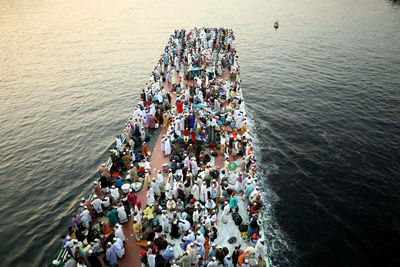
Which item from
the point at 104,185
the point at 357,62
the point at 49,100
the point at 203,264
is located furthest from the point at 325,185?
the point at 49,100

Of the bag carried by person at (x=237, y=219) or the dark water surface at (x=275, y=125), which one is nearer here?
the bag carried by person at (x=237, y=219)

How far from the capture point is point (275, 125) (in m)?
27.2

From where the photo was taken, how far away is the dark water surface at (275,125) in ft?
53.8

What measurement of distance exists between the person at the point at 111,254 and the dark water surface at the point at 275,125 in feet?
24.0

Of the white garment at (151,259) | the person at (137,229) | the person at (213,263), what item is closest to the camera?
the person at (213,263)

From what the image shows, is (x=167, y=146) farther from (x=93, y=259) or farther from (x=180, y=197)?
(x=93, y=259)

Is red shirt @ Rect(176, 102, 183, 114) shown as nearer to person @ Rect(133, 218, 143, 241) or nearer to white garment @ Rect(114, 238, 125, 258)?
person @ Rect(133, 218, 143, 241)

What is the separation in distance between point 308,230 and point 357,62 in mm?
35614

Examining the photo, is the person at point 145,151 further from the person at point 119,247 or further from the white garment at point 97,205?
the person at point 119,247

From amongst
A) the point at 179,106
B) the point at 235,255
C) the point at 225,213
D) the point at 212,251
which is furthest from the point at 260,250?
the point at 179,106

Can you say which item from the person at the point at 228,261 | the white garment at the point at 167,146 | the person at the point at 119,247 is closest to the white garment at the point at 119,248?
the person at the point at 119,247

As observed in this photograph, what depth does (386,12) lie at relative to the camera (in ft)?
225

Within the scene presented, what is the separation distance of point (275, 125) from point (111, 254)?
2137 centimetres

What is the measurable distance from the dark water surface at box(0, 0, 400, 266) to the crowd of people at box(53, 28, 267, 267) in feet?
13.4
